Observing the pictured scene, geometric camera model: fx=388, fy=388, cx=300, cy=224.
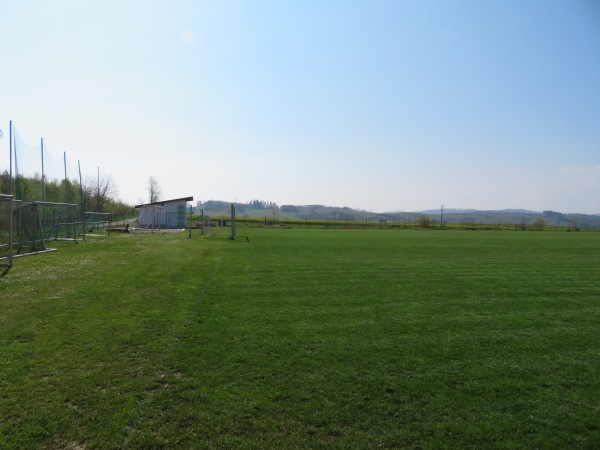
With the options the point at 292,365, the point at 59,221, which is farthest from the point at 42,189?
the point at 292,365

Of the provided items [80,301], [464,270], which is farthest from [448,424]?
[464,270]

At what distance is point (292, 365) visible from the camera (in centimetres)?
462

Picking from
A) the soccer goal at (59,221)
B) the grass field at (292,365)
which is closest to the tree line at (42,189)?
the soccer goal at (59,221)

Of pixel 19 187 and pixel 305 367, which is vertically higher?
pixel 19 187

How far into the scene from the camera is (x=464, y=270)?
12977 millimetres

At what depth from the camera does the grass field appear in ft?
10.7

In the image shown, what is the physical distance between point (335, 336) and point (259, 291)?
345 centimetres

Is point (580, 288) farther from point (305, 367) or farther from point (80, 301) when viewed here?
point (80, 301)

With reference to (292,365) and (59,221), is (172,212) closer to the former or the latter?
(59,221)

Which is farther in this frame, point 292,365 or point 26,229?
point 26,229

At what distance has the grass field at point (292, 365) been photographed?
3.27 m

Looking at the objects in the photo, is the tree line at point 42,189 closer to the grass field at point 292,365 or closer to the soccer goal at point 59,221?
the soccer goal at point 59,221

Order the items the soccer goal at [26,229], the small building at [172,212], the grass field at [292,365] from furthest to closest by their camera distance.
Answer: the small building at [172,212] < the soccer goal at [26,229] < the grass field at [292,365]

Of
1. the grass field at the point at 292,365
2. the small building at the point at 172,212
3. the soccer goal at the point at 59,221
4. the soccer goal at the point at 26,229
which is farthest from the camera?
the small building at the point at 172,212
